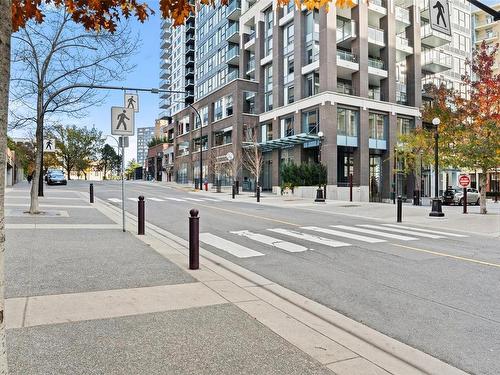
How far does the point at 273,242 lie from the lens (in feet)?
33.8

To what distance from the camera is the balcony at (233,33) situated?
5262 cm

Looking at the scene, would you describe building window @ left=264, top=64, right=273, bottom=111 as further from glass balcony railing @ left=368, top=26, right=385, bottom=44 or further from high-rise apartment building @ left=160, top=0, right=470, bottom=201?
glass balcony railing @ left=368, top=26, right=385, bottom=44

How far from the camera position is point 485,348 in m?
4.04

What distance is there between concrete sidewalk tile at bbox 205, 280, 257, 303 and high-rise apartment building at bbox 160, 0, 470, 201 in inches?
1128

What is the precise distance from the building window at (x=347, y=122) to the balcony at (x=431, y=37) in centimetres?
1496

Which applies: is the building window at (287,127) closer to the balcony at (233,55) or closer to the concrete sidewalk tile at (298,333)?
the balcony at (233,55)

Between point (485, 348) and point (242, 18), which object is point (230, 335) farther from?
point (242, 18)

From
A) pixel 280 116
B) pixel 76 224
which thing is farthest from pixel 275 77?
pixel 76 224

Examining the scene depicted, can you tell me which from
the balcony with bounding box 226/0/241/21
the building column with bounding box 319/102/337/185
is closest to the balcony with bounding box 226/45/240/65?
the balcony with bounding box 226/0/241/21

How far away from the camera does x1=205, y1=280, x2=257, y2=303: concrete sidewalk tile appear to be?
5.27 metres

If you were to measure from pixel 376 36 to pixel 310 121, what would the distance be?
428 inches

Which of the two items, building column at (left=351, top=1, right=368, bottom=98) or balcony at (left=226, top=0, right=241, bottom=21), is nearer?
building column at (left=351, top=1, right=368, bottom=98)

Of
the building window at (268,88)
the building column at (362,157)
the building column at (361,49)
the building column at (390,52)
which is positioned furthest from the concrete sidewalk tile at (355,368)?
the building window at (268,88)

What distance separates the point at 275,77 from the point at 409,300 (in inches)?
1553
